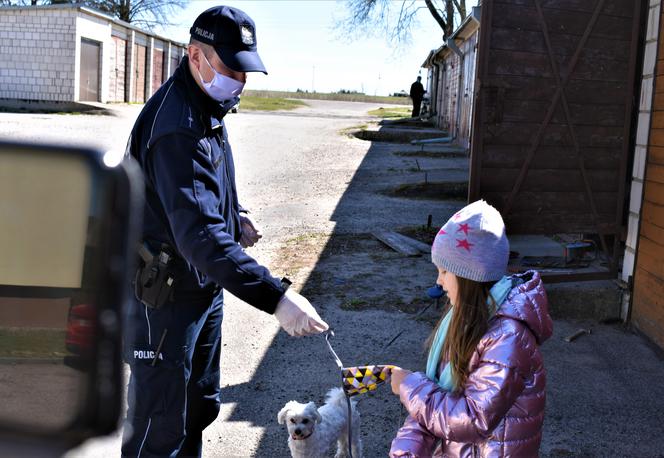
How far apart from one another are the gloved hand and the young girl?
0.35m

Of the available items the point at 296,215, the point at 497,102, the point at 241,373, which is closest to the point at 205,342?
the point at 241,373

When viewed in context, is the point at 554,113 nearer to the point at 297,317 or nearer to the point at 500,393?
the point at 297,317

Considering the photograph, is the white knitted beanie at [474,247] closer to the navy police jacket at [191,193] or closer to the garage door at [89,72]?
the navy police jacket at [191,193]

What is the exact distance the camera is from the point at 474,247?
8.48 feet

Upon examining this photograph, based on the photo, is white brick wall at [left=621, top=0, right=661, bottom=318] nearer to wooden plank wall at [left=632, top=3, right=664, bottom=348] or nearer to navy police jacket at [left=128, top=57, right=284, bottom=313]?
wooden plank wall at [left=632, top=3, right=664, bottom=348]

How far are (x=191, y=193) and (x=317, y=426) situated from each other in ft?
5.27

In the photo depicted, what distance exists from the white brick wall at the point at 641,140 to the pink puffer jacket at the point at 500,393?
14.0 ft

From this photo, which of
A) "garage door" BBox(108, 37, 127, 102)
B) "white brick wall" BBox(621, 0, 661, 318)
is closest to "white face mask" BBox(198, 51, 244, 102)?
"white brick wall" BBox(621, 0, 661, 318)

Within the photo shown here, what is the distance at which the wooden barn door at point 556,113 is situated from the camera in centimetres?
653

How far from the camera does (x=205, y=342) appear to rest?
10.9ft

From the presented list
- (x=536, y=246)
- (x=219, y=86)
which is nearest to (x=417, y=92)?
(x=536, y=246)

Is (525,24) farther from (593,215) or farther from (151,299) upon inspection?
(151,299)

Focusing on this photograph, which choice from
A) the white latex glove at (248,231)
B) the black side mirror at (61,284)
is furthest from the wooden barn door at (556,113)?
the black side mirror at (61,284)

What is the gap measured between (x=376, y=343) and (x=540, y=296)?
3474 mm
